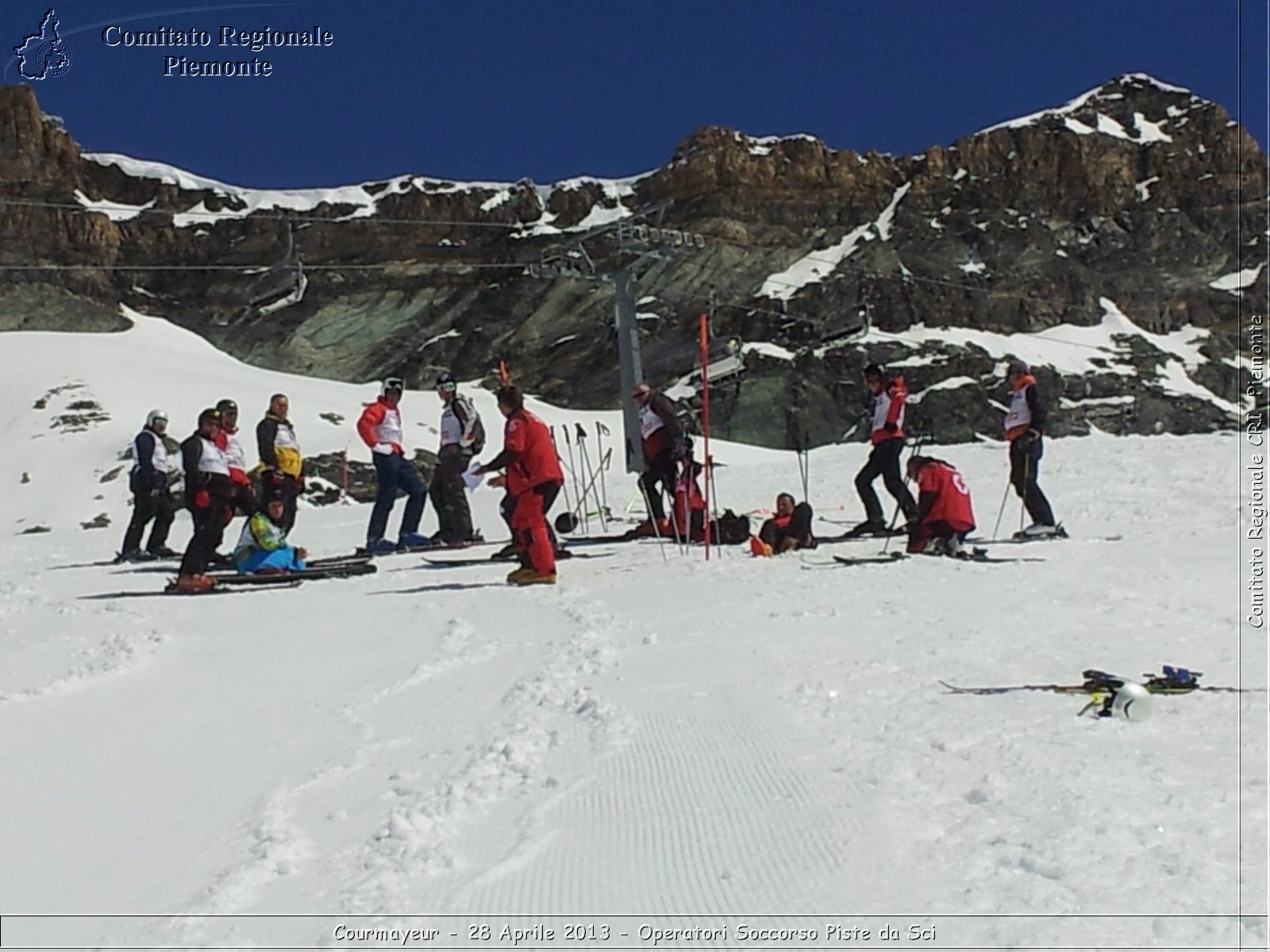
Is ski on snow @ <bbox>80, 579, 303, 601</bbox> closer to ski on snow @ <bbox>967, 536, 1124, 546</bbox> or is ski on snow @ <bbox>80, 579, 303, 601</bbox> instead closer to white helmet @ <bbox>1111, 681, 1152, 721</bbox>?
ski on snow @ <bbox>967, 536, 1124, 546</bbox>

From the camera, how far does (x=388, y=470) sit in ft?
34.8

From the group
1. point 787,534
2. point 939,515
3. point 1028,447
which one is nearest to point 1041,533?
point 1028,447

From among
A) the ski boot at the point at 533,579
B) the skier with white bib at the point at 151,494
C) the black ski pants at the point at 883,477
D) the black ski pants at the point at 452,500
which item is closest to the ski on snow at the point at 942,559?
the black ski pants at the point at 883,477

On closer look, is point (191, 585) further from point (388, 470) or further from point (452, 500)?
point (452, 500)

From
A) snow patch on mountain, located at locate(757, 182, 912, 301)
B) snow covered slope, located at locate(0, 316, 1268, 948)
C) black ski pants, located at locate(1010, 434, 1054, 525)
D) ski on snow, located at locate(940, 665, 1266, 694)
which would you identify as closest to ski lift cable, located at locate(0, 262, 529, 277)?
snow patch on mountain, located at locate(757, 182, 912, 301)

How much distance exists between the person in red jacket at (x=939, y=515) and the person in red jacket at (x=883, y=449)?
0.99 metres

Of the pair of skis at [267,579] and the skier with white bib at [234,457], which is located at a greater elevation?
the skier with white bib at [234,457]

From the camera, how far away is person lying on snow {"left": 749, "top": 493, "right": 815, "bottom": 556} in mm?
9258

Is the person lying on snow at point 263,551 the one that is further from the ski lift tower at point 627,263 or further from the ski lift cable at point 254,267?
the ski lift cable at point 254,267

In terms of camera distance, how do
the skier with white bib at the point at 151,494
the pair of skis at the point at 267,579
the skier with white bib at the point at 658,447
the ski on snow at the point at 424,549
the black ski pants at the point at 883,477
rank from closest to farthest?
the pair of skis at the point at 267,579
the skier with white bib at the point at 658,447
the black ski pants at the point at 883,477
the ski on snow at the point at 424,549
the skier with white bib at the point at 151,494

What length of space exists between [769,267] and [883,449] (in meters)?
74.5

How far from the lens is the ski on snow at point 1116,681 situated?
12.1 feet

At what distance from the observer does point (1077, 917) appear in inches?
82.2

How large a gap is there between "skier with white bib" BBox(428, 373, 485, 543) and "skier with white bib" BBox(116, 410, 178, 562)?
2618 mm
